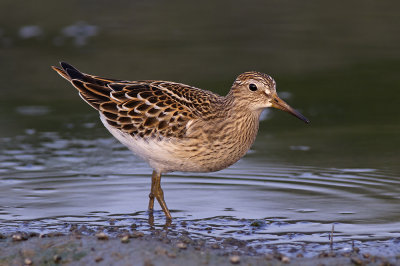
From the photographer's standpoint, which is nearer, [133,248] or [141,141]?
[133,248]

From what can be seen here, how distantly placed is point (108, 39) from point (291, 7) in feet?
18.9

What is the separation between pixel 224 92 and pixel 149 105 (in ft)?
17.8

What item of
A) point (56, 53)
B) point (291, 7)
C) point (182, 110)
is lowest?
point (182, 110)

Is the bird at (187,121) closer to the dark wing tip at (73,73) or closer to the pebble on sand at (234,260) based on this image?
the dark wing tip at (73,73)

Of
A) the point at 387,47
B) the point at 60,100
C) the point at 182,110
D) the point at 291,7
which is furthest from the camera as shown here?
the point at 291,7

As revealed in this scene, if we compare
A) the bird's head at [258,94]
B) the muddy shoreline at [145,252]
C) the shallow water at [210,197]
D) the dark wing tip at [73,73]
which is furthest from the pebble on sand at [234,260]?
the dark wing tip at [73,73]

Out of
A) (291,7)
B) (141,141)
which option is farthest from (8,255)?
(291,7)

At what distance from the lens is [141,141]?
8.99m

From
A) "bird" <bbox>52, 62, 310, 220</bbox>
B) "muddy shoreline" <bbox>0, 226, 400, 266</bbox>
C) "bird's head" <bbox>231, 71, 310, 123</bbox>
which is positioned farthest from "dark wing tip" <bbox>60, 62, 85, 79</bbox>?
"muddy shoreline" <bbox>0, 226, 400, 266</bbox>

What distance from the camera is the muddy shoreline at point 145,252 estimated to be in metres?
6.79

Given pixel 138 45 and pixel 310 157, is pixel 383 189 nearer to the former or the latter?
pixel 310 157

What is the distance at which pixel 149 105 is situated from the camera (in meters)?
9.09

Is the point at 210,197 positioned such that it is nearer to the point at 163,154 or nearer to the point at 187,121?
the point at 163,154

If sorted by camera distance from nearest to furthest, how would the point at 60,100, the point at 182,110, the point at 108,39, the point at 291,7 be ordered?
the point at 182,110, the point at 60,100, the point at 108,39, the point at 291,7
